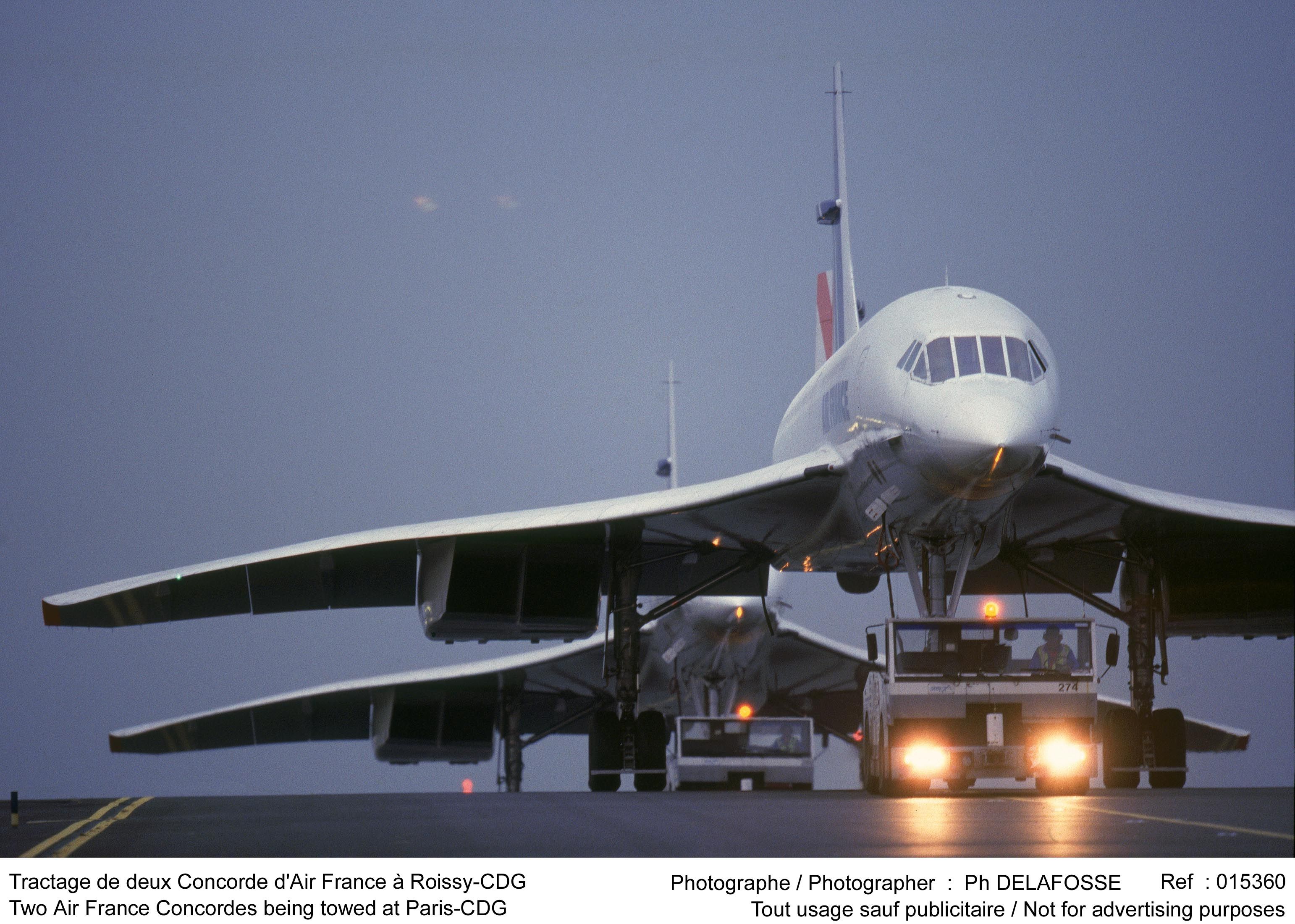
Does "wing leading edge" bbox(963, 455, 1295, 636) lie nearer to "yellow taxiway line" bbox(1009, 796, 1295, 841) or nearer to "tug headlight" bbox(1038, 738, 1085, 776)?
"tug headlight" bbox(1038, 738, 1085, 776)

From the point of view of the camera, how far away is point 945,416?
1416 centimetres

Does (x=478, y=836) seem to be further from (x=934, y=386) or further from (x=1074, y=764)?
(x=934, y=386)

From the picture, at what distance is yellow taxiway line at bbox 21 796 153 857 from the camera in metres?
6.98

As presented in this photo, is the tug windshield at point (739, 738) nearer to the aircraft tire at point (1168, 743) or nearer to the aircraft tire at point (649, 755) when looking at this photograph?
the aircraft tire at point (649, 755)

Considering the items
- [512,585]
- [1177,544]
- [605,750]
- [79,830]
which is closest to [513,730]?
[512,585]

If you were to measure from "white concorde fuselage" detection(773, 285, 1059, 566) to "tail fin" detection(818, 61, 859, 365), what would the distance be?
822 cm

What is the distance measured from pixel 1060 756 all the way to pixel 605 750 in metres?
6.29

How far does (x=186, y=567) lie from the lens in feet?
61.1

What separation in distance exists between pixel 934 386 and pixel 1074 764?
3575 mm

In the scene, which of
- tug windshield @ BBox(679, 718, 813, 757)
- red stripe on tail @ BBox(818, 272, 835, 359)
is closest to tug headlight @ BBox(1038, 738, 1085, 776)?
tug windshield @ BBox(679, 718, 813, 757)

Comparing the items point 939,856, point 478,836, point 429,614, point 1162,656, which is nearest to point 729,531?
point 429,614

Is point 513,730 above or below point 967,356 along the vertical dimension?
below

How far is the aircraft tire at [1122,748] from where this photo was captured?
17.1 m

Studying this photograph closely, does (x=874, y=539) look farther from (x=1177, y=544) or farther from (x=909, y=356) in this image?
(x=1177, y=544)
